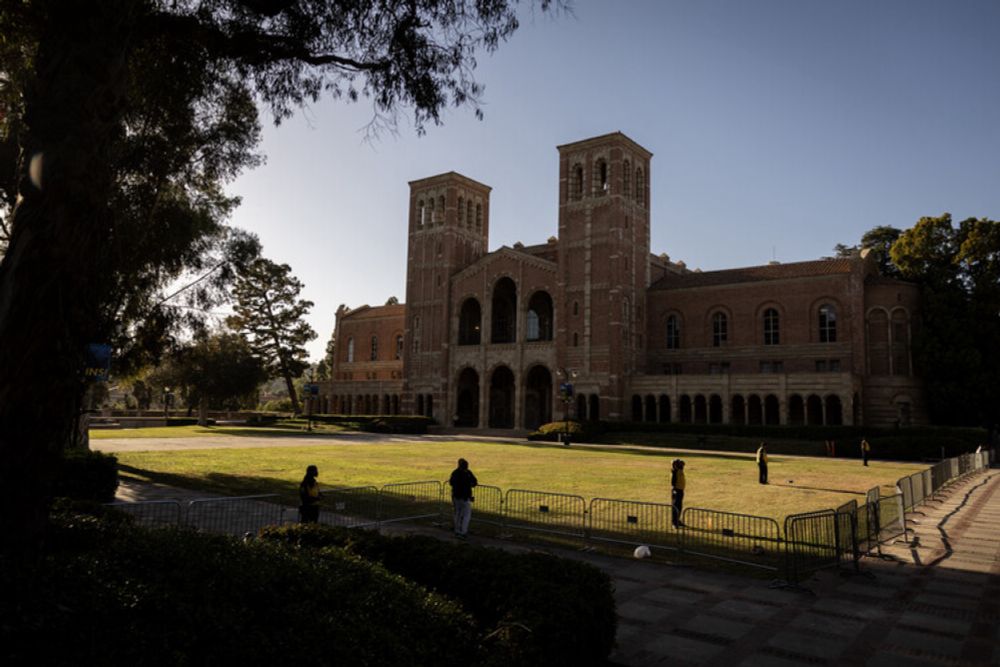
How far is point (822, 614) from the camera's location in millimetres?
8102

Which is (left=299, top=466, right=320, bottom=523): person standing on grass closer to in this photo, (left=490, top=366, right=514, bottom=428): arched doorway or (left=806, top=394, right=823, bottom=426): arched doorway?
(left=806, top=394, right=823, bottom=426): arched doorway

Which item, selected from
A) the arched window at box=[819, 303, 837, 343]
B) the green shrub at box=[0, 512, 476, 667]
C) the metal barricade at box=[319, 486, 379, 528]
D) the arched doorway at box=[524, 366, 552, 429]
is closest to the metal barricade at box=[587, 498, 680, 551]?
the metal barricade at box=[319, 486, 379, 528]

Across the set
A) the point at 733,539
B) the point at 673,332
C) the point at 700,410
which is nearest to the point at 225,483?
the point at 733,539

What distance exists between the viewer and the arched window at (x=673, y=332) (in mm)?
55969

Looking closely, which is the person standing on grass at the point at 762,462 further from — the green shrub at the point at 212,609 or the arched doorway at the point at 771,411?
the arched doorway at the point at 771,411

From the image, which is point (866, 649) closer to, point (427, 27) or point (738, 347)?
point (427, 27)

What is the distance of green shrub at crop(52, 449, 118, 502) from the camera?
1395cm

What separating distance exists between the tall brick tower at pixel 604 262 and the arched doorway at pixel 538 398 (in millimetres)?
6420

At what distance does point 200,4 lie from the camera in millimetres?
9664

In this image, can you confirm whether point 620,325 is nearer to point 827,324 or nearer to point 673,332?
point 673,332

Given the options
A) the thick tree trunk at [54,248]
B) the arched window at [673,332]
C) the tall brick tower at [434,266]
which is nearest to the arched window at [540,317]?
the tall brick tower at [434,266]

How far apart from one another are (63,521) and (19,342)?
2.09 meters

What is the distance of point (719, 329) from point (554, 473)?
114ft

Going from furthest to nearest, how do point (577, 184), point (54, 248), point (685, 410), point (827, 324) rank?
point (577, 184) < point (685, 410) < point (827, 324) < point (54, 248)
